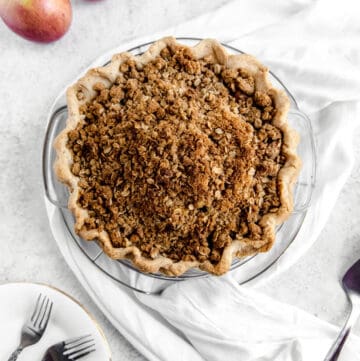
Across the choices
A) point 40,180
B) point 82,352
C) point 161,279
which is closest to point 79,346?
point 82,352

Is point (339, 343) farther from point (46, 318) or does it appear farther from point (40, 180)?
point (40, 180)

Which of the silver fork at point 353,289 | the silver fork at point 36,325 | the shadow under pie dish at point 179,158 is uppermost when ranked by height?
the shadow under pie dish at point 179,158

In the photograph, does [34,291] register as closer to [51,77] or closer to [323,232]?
[51,77]

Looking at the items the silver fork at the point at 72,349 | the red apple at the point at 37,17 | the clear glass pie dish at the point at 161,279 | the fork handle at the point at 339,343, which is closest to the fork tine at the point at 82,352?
the silver fork at the point at 72,349

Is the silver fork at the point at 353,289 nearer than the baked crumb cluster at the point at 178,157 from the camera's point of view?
No

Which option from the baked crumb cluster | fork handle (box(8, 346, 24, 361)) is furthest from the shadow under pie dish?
fork handle (box(8, 346, 24, 361))

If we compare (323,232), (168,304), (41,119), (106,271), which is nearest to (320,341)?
(323,232)

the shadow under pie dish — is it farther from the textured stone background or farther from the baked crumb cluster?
the textured stone background

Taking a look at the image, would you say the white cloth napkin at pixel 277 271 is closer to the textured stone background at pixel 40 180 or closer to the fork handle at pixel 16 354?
the textured stone background at pixel 40 180
